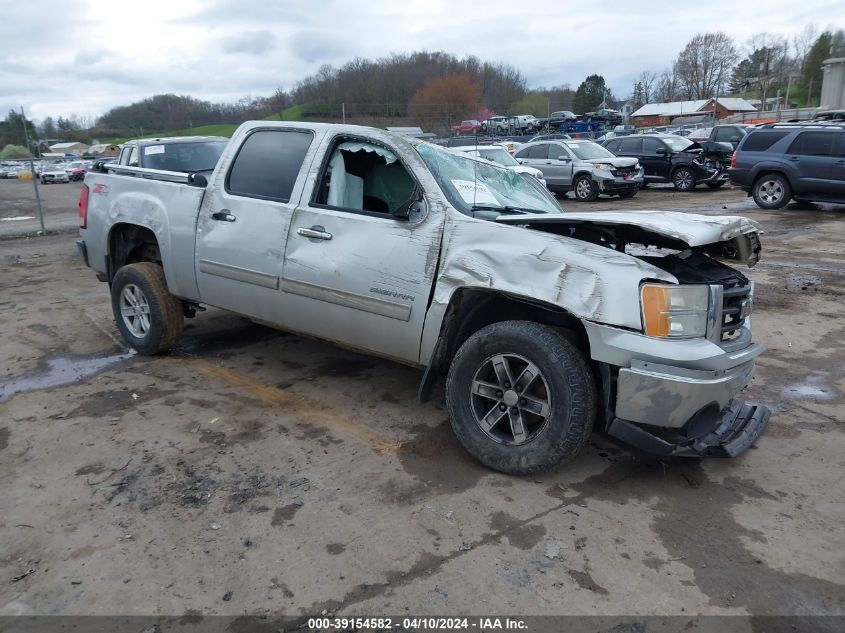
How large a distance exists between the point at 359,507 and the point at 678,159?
18.4 m

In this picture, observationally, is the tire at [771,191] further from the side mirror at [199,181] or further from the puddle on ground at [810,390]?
the side mirror at [199,181]

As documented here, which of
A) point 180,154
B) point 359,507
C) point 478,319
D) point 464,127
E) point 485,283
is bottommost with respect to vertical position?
point 359,507

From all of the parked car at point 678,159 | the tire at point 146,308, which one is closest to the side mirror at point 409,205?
the tire at point 146,308

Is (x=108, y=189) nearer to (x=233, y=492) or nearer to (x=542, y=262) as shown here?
(x=233, y=492)

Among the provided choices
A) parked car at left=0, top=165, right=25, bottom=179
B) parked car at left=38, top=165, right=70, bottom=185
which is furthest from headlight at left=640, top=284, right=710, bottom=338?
parked car at left=0, top=165, right=25, bottom=179

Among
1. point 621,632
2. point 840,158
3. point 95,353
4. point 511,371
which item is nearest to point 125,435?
point 95,353

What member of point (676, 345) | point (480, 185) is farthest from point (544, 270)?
point (480, 185)

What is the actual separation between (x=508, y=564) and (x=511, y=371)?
105 cm

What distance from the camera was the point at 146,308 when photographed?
5559 mm

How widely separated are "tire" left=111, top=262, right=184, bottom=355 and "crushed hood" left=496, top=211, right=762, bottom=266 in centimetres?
306

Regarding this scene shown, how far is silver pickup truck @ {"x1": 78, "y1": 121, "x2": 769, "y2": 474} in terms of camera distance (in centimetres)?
322

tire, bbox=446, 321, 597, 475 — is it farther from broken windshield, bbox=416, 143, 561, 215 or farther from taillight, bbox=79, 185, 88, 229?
taillight, bbox=79, 185, 88, 229

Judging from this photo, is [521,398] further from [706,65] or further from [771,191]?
[706,65]

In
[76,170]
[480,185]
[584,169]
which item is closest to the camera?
[480,185]
